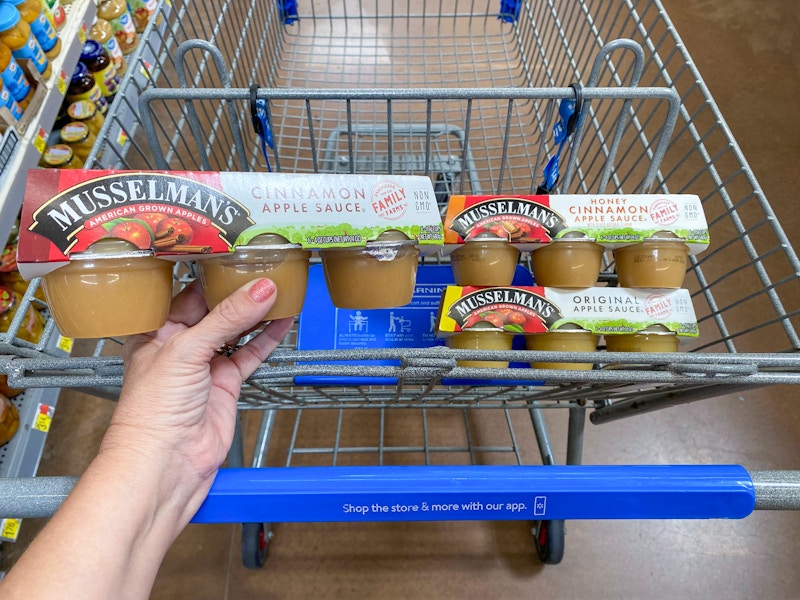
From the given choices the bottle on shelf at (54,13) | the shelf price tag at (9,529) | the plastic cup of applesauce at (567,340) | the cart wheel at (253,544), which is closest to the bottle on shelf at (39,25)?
the bottle on shelf at (54,13)

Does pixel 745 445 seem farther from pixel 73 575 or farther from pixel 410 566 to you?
pixel 73 575

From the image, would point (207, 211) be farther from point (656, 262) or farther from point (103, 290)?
point (656, 262)

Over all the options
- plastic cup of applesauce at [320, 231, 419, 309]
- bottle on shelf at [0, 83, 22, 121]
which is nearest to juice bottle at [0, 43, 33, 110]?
bottle on shelf at [0, 83, 22, 121]

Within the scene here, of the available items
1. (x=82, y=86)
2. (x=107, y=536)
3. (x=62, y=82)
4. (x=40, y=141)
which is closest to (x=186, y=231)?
(x=107, y=536)

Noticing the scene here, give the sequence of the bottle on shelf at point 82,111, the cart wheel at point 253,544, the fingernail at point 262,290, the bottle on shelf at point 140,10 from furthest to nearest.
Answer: the bottle on shelf at point 140,10 < the bottle on shelf at point 82,111 < the cart wheel at point 253,544 < the fingernail at point 262,290

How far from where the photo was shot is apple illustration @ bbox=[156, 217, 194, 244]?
52cm

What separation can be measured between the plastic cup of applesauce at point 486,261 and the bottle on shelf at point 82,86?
1.52m

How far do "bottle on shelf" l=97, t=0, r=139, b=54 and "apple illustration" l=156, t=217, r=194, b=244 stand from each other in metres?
1.60

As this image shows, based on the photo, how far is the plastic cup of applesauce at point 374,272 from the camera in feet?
1.94

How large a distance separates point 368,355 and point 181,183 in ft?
0.90

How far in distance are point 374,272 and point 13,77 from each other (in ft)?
4.06

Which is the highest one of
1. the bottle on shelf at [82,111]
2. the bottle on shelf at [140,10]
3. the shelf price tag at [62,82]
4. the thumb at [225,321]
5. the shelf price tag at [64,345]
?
the bottle on shelf at [140,10]

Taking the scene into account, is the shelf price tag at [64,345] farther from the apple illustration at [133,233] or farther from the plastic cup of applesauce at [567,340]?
the plastic cup of applesauce at [567,340]

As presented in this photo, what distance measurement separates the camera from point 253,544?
43.9 inches
